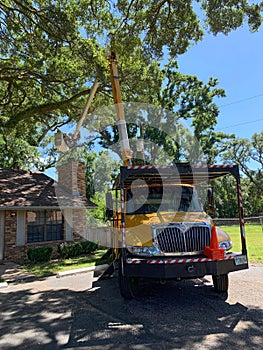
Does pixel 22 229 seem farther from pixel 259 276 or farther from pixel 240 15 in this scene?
pixel 240 15

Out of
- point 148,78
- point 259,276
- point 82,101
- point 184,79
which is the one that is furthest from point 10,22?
point 184,79

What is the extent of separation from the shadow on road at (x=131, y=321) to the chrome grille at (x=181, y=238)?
1.09 m

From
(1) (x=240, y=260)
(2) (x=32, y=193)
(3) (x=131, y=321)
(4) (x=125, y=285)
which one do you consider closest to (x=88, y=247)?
(2) (x=32, y=193)

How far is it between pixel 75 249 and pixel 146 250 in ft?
31.7

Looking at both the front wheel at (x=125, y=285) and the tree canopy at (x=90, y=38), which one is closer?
→ the front wheel at (x=125, y=285)

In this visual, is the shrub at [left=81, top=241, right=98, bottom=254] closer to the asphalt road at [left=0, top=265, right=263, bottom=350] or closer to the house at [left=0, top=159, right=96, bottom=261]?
the house at [left=0, top=159, right=96, bottom=261]

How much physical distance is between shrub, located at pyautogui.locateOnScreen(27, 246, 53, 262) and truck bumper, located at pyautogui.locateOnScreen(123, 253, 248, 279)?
8.35 metres

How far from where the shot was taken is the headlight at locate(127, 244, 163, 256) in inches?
202

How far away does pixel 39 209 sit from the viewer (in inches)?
537

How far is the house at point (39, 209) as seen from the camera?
41.0 ft

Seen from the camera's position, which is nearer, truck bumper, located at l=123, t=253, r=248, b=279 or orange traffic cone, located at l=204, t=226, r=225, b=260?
truck bumper, located at l=123, t=253, r=248, b=279

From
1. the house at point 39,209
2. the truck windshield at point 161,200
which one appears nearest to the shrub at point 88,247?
the house at point 39,209

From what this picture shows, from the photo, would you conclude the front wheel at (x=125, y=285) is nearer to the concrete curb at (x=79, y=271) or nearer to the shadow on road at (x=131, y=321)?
the shadow on road at (x=131, y=321)

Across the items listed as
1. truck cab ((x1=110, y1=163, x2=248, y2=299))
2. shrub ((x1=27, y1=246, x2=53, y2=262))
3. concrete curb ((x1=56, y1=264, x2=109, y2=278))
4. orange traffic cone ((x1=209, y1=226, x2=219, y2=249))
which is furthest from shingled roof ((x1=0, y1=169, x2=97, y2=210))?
orange traffic cone ((x1=209, y1=226, x2=219, y2=249))
